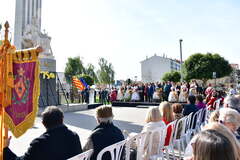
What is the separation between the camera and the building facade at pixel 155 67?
215 feet

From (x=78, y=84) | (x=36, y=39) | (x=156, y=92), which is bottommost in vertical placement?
(x=156, y=92)

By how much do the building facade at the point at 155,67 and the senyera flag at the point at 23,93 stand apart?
63801 mm

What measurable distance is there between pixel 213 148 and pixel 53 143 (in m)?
1.58

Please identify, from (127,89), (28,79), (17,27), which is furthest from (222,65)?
(28,79)

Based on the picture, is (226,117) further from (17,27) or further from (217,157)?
(17,27)

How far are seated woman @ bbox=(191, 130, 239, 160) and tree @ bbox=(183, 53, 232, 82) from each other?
127ft

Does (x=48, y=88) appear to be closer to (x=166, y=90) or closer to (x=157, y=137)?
(x=166, y=90)

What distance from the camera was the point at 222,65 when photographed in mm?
38031

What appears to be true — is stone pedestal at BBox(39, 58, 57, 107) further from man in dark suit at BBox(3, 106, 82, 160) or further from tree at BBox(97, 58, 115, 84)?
tree at BBox(97, 58, 115, 84)

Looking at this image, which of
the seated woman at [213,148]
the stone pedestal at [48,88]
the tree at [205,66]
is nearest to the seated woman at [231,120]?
the seated woman at [213,148]

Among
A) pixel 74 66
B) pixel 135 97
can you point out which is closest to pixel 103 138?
pixel 135 97

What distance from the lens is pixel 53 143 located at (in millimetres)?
2086

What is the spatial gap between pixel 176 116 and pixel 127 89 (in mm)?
13084

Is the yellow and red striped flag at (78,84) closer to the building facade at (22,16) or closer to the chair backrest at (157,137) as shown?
the building facade at (22,16)
